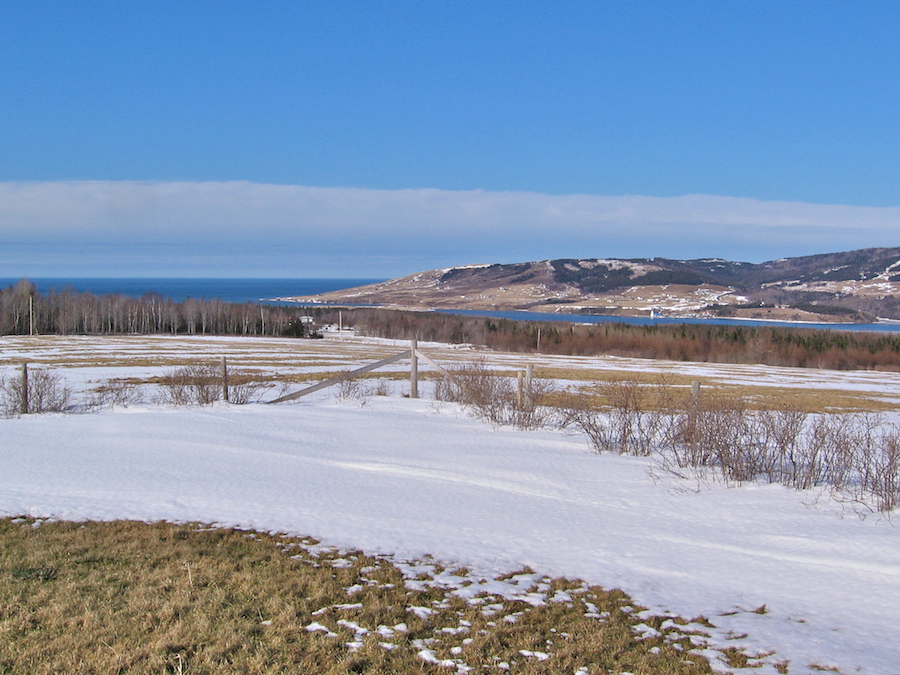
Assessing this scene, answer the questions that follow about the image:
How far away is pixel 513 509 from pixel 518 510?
72 millimetres

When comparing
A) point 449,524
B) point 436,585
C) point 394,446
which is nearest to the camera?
point 436,585

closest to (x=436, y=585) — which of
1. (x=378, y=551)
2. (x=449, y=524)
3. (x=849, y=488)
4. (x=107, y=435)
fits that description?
(x=378, y=551)

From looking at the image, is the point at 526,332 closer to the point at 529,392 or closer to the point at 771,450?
the point at 529,392

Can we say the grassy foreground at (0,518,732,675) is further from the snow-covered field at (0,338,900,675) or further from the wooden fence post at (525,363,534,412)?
the wooden fence post at (525,363,534,412)

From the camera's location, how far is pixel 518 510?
8.72 meters

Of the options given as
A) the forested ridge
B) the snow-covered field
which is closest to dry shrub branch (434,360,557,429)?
the snow-covered field

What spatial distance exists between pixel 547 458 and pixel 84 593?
7.52 meters

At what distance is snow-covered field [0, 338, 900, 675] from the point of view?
19.5ft

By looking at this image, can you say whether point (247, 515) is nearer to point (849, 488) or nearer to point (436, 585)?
point (436, 585)

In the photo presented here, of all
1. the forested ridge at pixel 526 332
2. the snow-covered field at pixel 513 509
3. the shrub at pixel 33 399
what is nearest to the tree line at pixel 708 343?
the forested ridge at pixel 526 332

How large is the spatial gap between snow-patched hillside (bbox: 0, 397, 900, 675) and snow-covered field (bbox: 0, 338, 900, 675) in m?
0.03

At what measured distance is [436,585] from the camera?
245 inches

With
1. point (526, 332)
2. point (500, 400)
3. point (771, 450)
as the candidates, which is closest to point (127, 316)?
point (526, 332)

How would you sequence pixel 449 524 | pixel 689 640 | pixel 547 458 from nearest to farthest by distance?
pixel 689 640 < pixel 449 524 < pixel 547 458
